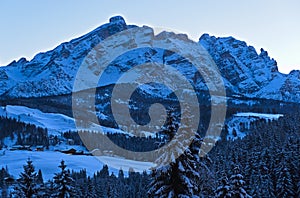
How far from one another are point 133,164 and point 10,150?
54.0 meters

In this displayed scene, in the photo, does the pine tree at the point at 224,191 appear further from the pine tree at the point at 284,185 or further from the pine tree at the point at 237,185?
the pine tree at the point at 284,185

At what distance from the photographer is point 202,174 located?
931 inches

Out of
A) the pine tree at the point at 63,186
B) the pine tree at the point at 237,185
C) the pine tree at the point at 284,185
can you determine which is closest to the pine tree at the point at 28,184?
the pine tree at the point at 63,186

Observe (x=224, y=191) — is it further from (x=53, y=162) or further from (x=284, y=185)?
(x=53, y=162)

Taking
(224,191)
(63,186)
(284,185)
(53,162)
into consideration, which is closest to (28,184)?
(63,186)

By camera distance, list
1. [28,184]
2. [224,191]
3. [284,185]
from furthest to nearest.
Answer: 1. [284,185]
2. [28,184]
3. [224,191]

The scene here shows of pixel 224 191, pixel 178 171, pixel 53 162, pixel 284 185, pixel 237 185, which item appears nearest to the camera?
pixel 178 171

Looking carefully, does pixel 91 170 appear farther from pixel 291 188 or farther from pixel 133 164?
pixel 291 188

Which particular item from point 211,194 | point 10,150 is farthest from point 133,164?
point 211,194

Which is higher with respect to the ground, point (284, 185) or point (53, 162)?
point (284, 185)

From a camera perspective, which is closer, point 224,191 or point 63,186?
point 224,191

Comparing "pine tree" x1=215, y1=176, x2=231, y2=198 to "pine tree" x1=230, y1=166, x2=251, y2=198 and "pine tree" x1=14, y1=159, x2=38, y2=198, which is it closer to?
"pine tree" x1=230, y1=166, x2=251, y2=198

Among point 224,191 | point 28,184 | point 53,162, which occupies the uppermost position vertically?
point 28,184

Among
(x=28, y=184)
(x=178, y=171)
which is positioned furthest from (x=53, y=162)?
(x=178, y=171)
